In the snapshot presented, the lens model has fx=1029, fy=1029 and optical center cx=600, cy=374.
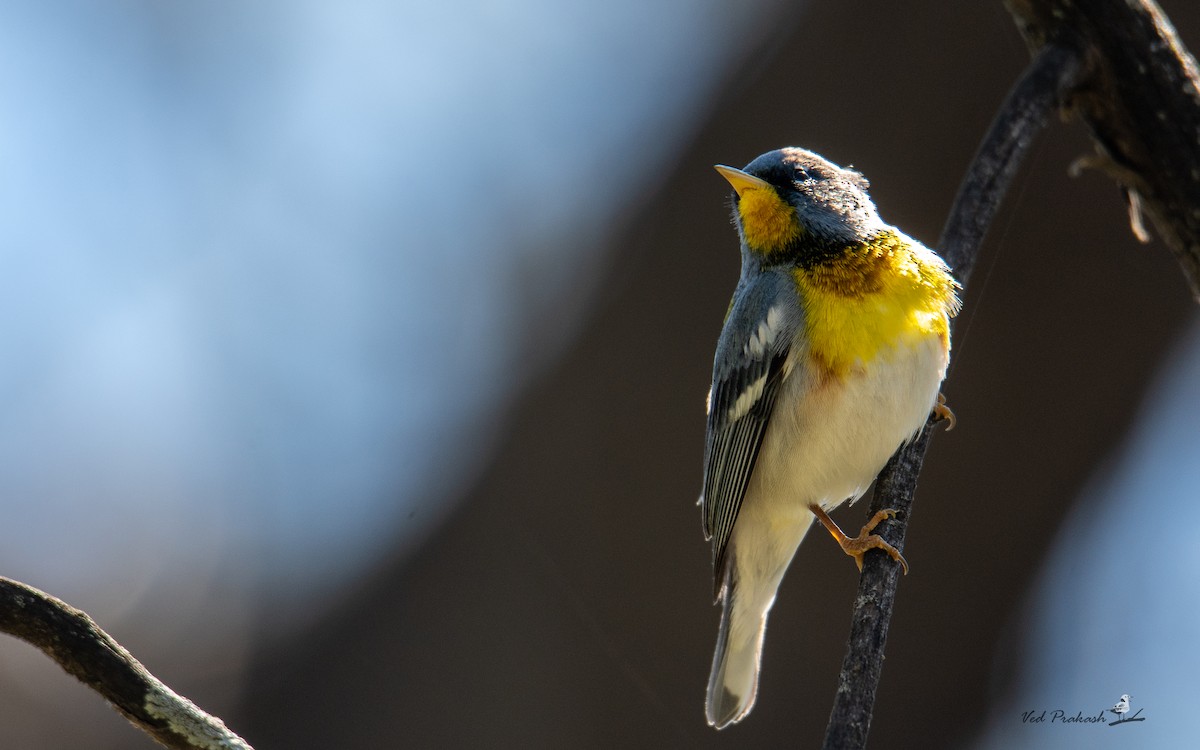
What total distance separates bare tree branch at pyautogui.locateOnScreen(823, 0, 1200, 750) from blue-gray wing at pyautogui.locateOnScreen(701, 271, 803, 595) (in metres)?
0.39

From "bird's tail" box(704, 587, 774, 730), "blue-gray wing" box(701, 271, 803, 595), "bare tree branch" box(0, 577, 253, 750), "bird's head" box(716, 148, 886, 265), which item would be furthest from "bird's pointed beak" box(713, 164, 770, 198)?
"bare tree branch" box(0, 577, 253, 750)

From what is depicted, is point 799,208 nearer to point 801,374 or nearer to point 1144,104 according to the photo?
point 801,374

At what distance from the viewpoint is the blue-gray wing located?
2.59m

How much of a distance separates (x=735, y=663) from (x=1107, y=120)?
1.65 metres

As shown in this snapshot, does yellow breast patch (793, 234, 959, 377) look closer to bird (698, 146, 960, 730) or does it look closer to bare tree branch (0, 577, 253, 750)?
bird (698, 146, 960, 730)

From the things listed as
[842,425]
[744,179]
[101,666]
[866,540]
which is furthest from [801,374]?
[101,666]

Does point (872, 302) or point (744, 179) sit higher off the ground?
point (744, 179)

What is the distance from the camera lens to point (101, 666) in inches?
52.2

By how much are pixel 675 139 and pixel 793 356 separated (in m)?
1.23

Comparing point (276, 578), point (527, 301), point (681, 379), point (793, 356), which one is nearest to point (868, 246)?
point (793, 356)

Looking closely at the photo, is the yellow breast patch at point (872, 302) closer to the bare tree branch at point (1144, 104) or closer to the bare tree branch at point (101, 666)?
the bare tree branch at point (1144, 104)

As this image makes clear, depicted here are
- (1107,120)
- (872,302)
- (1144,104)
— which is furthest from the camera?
(872,302)

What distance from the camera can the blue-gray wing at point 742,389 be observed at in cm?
259

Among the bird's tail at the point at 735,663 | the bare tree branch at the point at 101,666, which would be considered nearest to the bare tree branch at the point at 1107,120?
the bird's tail at the point at 735,663
